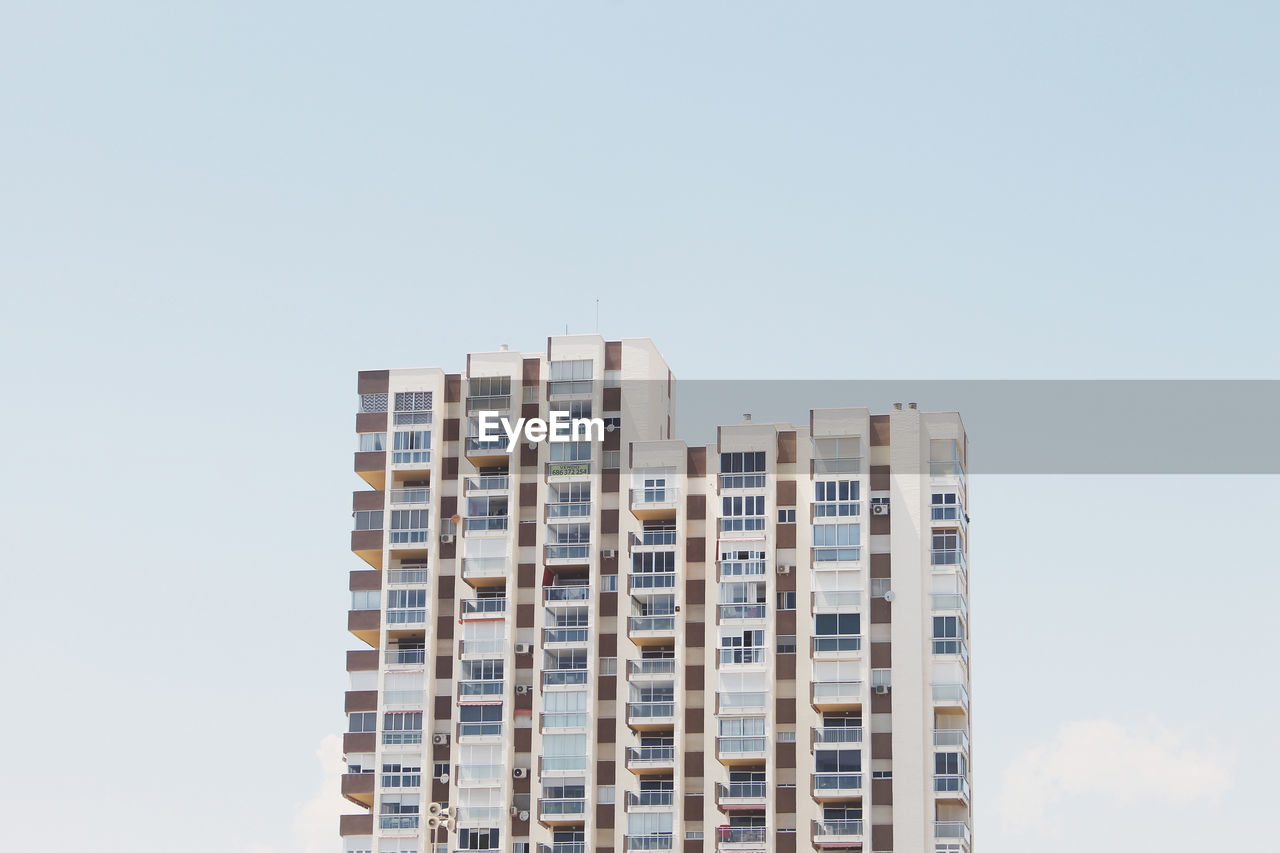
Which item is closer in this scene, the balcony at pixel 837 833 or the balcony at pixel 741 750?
the balcony at pixel 837 833

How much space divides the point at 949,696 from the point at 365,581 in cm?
3648

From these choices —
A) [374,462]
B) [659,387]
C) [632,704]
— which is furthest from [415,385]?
[632,704]

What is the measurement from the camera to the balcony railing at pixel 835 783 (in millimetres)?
139375

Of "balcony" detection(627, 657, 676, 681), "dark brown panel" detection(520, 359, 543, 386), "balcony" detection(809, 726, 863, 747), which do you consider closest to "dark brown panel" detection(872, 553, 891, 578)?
"balcony" detection(809, 726, 863, 747)

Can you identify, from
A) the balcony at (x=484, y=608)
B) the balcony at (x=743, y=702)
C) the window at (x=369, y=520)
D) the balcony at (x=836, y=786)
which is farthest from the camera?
the window at (x=369, y=520)

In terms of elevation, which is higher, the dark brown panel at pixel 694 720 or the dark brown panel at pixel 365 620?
the dark brown panel at pixel 365 620

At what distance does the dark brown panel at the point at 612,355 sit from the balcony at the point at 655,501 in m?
8.94

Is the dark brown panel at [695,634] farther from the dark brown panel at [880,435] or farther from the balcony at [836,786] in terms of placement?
the dark brown panel at [880,435]

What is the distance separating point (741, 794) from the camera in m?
142

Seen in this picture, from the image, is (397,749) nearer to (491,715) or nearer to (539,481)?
(491,715)

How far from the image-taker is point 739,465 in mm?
147000

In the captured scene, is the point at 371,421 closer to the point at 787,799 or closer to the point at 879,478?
the point at 879,478

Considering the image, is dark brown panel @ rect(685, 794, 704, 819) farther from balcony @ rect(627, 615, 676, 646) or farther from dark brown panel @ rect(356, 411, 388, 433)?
dark brown panel @ rect(356, 411, 388, 433)

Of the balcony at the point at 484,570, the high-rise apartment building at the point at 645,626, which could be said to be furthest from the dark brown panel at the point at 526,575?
the balcony at the point at 484,570
